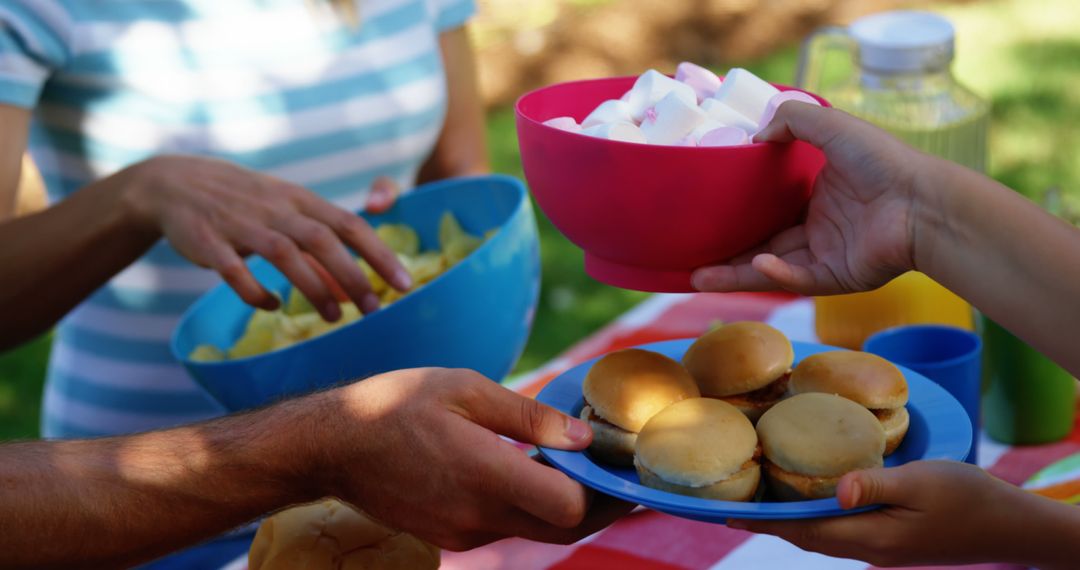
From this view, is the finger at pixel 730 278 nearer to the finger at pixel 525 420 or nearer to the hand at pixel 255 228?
the finger at pixel 525 420

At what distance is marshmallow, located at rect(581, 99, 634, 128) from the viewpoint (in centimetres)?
102

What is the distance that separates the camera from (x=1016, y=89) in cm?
425

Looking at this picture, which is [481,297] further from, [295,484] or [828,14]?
[828,14]

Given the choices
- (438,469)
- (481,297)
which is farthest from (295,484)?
(481,297)

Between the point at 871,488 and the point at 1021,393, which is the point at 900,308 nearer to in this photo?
the point at 1021,393

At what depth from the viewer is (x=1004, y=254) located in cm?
97

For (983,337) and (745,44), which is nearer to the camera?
(983,337)

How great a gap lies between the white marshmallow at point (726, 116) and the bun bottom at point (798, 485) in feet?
1.00

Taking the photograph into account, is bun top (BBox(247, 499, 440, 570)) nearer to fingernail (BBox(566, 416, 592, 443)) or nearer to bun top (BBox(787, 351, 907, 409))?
fingernail (BBox(566, 416, 592, 443))

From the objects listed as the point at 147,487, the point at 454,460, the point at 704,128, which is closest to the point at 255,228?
the point at 147,487

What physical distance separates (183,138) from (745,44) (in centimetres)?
377

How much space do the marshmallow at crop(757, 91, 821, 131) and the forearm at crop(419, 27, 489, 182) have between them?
119cm

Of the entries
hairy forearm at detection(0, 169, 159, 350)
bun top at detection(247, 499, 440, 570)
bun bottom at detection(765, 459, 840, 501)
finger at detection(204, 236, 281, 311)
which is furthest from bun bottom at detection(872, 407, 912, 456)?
hairy forearm at detection(0, 169, 159, 350)

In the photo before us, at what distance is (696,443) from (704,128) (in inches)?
10.9
